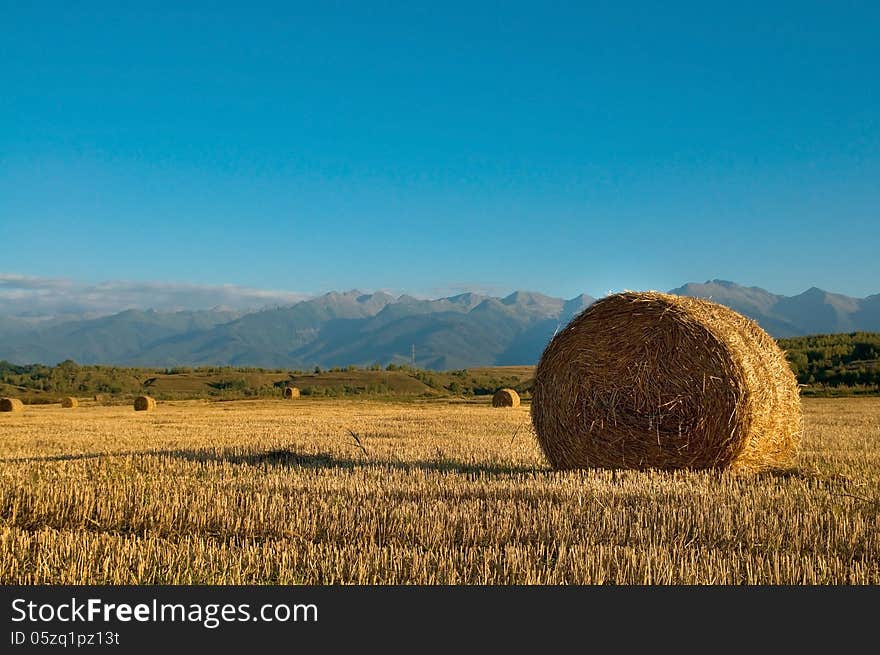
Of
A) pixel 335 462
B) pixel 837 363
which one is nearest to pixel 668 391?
pixel 335 462

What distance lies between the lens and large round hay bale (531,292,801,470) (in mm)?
10070

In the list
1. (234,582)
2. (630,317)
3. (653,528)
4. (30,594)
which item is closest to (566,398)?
(630,317)

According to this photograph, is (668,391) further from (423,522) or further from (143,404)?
(143,404)

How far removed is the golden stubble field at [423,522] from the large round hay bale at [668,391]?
19.9 inches

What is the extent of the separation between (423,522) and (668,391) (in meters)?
4.88

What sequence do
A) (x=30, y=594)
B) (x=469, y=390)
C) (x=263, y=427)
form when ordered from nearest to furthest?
1. (x=30, y=594)
2. (x=263, y=427)
3. (x=469, y=390)

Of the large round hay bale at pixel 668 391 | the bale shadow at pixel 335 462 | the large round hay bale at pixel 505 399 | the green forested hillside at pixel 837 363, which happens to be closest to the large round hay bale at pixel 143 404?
the large round hay bale at pixel 505 399

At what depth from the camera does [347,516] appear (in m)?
6.88

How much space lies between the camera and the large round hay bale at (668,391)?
10.1m

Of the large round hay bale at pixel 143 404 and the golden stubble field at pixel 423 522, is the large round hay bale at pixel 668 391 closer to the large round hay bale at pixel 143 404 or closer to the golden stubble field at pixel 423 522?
the golden stubble field at pixel 423 522

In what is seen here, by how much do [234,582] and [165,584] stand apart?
432 millimetres

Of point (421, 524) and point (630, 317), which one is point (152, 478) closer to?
point (421, 524)

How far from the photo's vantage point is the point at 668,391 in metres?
10.4

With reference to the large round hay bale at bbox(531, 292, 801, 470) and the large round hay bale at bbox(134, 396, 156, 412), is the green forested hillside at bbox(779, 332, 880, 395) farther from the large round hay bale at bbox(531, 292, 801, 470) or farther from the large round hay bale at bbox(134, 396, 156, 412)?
the large round hay bale at bbox(134, 396, 156, 412)
